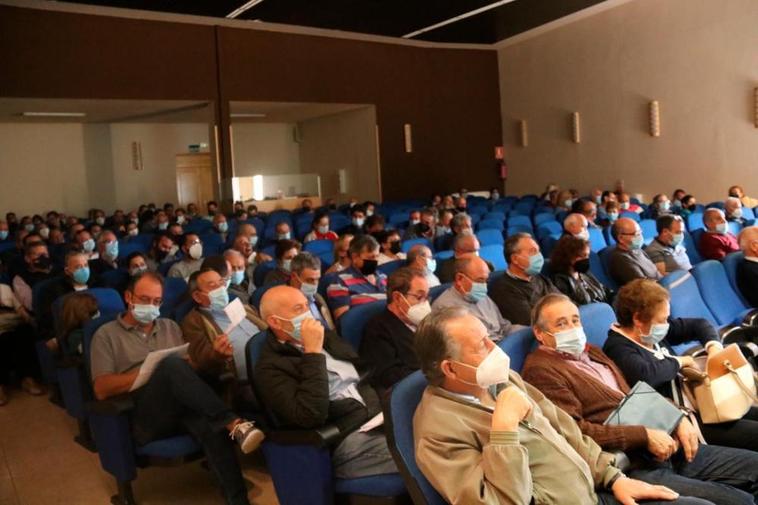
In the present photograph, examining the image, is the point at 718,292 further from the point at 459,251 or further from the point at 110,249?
the point at 110,249

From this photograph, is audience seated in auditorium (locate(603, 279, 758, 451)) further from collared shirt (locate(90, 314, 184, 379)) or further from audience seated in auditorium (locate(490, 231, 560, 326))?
collared shirt (locate(90, 314, 184, 379))

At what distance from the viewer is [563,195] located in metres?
13.7

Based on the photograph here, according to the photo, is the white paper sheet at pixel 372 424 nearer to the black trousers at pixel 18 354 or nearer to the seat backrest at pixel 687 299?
the seat backrest at pixel 687 299

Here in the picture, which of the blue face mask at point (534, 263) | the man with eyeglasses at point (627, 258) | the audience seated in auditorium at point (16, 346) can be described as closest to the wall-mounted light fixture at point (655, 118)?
the man with eyeglasses at point (627, 258)

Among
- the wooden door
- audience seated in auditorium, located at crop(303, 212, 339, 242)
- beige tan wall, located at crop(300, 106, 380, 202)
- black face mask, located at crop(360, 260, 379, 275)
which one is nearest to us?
black face mask, located at crop(360, 260, 379, 275)

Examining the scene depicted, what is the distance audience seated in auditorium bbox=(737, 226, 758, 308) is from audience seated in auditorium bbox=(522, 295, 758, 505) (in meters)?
2.70

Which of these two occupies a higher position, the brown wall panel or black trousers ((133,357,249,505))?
the brown wall panel

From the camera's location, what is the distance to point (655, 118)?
1512 cm

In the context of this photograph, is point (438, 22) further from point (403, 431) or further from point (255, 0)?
point (403, 431)

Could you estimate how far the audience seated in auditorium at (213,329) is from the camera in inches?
154

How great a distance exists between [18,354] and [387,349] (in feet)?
12.5

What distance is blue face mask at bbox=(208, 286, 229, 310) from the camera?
4367mm

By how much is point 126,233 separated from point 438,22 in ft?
26.8

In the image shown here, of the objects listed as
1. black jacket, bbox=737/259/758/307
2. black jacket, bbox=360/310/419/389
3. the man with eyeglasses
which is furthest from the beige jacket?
the man with eyeglasses
